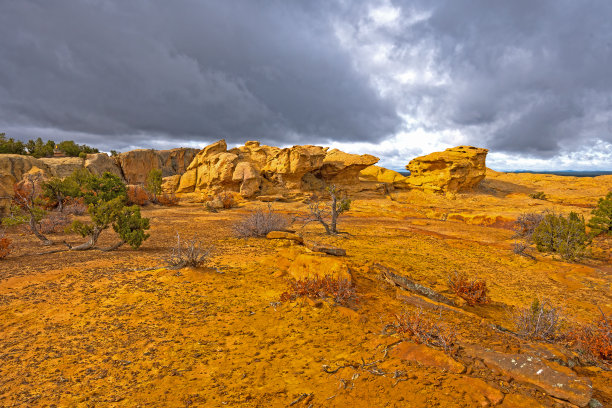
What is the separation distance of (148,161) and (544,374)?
50.5 m

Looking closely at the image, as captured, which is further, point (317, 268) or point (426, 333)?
point (317, 268)

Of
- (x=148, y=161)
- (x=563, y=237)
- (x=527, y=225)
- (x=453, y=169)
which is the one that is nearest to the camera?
(x=563, y=237)

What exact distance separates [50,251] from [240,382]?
9306 millimetres

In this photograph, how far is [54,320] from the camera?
15.3ft

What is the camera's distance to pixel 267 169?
37344 millimetres

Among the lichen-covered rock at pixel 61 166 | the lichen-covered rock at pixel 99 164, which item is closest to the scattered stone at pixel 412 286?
the lichen-covered rock at pixel 61 166

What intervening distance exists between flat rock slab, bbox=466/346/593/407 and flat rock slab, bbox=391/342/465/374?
0.41 metres

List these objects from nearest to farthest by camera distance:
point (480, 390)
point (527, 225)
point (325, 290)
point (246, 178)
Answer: point (480, 390)
point (325, 290)
point (527, 225)
point (246, 178)

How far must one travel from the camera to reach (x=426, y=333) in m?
3.78

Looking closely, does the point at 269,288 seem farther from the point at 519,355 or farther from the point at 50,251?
the point at 50,251

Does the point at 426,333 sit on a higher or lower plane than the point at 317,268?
lower

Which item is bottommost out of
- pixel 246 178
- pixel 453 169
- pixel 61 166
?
pixel 246 178

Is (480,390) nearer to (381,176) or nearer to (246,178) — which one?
(246,178)

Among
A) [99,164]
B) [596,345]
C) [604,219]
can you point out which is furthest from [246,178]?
[596,345]
